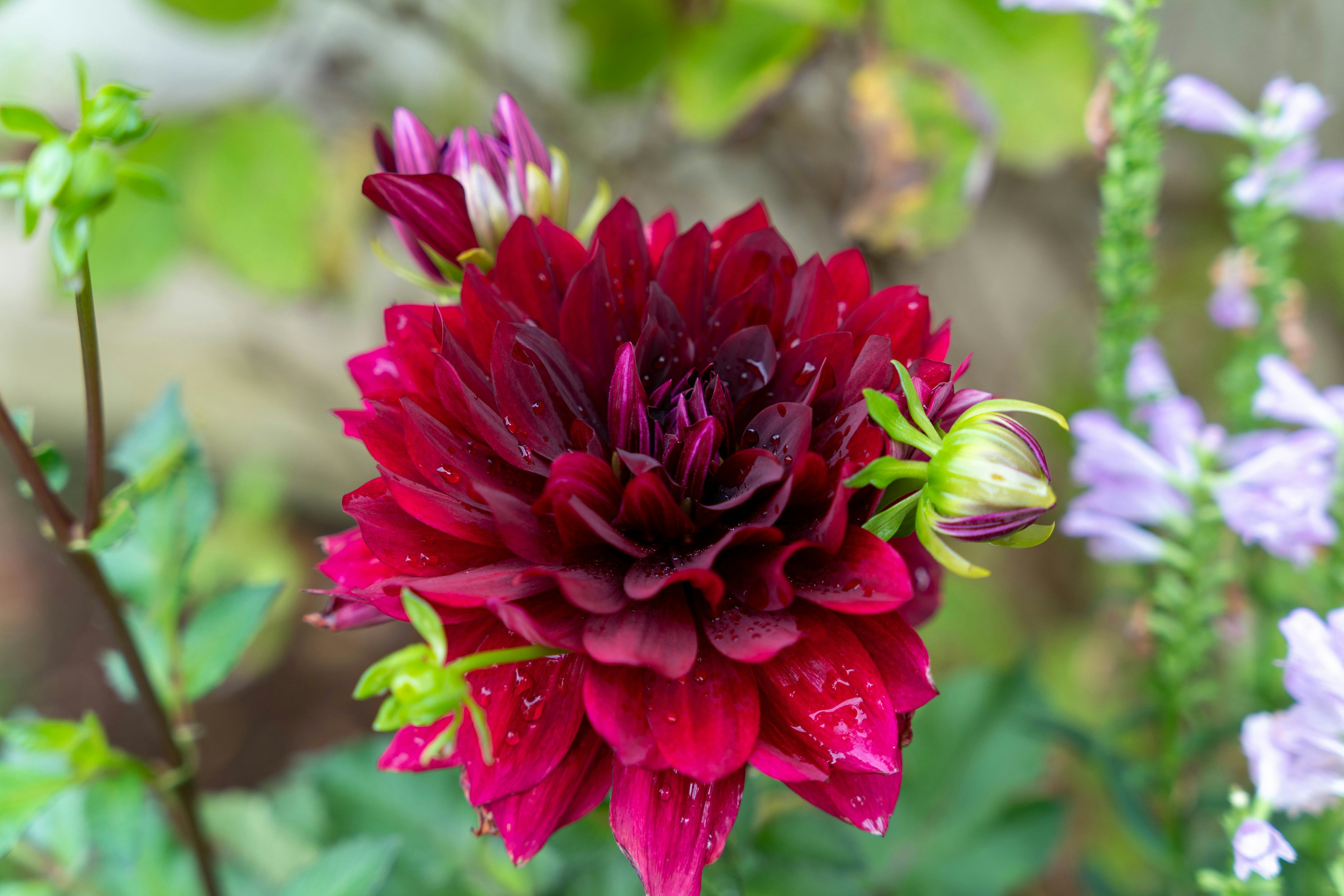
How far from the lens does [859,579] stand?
0.25m

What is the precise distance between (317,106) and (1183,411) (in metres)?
0.96

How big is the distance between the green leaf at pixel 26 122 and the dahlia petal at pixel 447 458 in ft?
0.48

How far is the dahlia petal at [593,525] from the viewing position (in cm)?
26

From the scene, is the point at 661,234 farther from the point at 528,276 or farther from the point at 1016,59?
the point at 1016,59

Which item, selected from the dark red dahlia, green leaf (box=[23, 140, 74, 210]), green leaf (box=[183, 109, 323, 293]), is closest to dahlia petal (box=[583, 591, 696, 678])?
the dark red dahlia

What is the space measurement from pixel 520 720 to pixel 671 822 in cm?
6

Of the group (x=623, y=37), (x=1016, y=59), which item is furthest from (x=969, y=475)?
(x=623, y=37)

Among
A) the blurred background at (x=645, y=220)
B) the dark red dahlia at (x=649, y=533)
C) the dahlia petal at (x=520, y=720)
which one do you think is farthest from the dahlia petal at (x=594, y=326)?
the blurred background at (x=645, y=220)

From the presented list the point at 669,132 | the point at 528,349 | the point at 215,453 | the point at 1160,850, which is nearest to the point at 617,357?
the point at 528,349

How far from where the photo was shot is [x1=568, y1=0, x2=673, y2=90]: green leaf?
0.86 meters

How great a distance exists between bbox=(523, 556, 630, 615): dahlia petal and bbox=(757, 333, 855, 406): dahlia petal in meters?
0.08

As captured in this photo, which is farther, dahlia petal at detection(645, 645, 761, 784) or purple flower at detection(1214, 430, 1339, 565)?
purple flower at detection(1214, 430, 1339, 565)

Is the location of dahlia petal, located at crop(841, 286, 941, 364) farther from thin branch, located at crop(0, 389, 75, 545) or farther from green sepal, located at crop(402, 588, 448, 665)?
thin branch, located at crop(0, 389, 75, 545)

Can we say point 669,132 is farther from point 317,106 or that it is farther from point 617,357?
point 617,357
